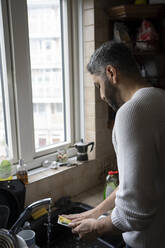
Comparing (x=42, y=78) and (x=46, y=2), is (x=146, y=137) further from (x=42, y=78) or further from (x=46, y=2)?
(x=46, y=2)

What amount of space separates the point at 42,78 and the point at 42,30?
12.0 inches

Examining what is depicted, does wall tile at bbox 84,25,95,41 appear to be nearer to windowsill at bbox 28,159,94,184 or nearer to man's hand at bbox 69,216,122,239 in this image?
windowsill at bbox 28,159,94,184

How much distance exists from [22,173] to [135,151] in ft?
2.60

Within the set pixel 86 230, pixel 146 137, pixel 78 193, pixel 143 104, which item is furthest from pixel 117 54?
pixel 78 193

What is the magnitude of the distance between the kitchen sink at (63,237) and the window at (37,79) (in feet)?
1.15

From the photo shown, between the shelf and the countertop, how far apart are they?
1212 mm

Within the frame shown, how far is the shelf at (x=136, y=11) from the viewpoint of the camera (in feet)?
5.39

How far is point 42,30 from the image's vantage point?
1.58 meters

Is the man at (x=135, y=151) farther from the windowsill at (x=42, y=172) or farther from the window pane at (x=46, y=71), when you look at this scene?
the window pane at (x=46, y=71)

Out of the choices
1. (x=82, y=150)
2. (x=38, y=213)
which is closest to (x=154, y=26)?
(x=82, y=150)

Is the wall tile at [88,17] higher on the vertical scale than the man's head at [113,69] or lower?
higher

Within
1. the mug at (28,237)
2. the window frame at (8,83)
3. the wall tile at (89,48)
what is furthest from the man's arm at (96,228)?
the wall tile at (89,48)

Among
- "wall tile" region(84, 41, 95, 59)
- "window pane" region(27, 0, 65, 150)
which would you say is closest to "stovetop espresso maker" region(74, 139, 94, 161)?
"window pane" region(27, 0, 65, 150)

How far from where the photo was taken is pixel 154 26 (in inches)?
74.7
